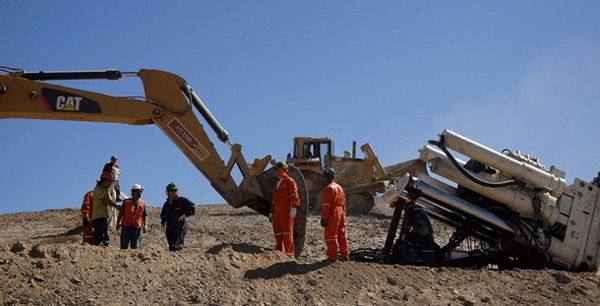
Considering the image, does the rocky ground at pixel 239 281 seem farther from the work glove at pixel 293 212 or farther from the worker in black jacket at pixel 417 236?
the worker in black jacket at pixel 417 236

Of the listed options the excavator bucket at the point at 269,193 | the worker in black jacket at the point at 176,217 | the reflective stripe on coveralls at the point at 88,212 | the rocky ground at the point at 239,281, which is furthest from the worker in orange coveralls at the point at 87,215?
the rocky ground at the point at 239,281

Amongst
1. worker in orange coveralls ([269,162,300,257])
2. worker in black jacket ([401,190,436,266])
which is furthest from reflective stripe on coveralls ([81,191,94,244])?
worker in black jacket ([401,190,436,266])

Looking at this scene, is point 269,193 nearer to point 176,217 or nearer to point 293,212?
point 293,212

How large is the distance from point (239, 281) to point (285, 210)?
2.30 metres

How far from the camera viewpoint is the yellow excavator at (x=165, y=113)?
1197 centimetres

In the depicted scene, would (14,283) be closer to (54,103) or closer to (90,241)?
(54,103)

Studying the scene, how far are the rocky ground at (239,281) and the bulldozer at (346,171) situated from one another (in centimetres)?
1260

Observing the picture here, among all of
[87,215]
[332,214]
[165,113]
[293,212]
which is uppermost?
[165,113]

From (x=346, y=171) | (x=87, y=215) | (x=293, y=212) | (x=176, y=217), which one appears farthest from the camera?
(x=346, y=171)

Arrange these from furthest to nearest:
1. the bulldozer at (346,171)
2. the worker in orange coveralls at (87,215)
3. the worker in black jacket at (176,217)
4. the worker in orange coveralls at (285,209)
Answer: the bulldozer at (346,171), the worker in orange coveralls at (87,215), the worker in black jacket at (176,217), the worker in orange coveralls at (285,209)

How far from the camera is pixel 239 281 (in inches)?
376

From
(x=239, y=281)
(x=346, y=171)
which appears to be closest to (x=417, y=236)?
(x=239, y=281)

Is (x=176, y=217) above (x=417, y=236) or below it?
below

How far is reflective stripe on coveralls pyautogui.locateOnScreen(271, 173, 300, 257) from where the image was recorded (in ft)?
38.2
